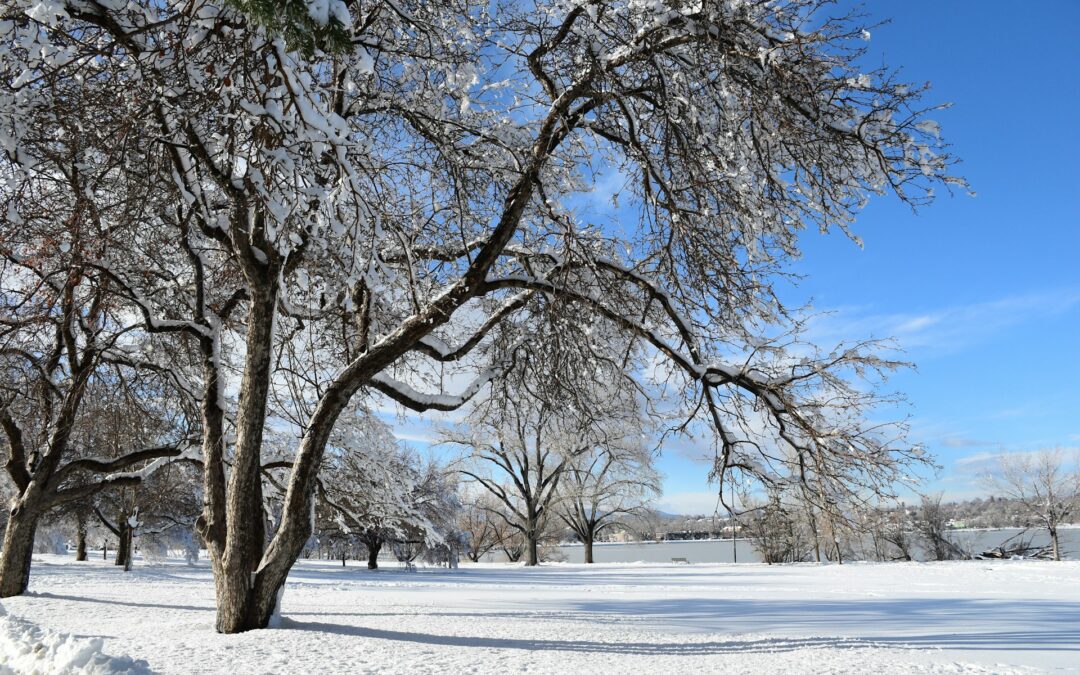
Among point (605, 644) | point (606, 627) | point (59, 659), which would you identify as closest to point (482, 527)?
point (606, 627)

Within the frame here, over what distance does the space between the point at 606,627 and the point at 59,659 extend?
591 cm

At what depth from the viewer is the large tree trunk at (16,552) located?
496 inches

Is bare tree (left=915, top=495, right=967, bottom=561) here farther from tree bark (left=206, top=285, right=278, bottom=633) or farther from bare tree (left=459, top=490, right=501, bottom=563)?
tree bark (left=206, top=285, right=278, bottom=633)

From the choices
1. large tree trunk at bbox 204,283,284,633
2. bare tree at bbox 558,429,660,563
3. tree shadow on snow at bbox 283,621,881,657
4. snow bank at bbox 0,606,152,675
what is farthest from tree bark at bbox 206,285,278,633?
bare tree at bbox 558,429,660,563

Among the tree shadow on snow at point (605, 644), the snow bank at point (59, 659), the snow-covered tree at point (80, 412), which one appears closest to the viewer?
the snow bank at point (59, 659)

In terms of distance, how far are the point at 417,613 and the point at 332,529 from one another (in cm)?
1885

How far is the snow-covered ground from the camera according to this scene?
6.18 m

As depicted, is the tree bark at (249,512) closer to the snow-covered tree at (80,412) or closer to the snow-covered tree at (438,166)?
the snow-covered tree at (438,166)

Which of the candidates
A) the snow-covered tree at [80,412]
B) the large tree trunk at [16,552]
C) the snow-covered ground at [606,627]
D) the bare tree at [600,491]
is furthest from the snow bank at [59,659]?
the bare tree at [600,491]

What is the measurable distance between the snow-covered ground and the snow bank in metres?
0.41

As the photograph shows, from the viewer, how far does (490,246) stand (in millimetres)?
7586

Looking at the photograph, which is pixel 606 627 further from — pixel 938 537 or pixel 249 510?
pixel 938 537

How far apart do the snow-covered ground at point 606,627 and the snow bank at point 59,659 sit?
41 cm

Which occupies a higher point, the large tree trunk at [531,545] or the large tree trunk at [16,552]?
the large tree trunk at [16,552]
